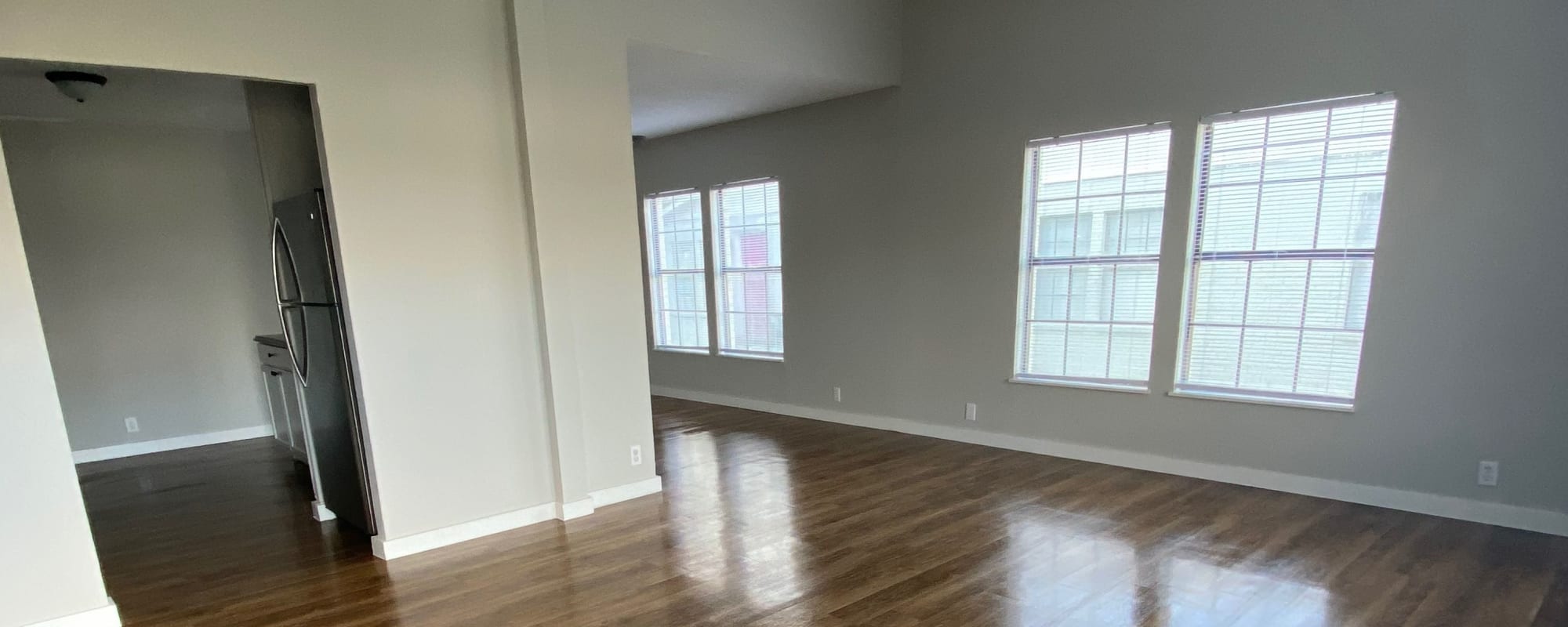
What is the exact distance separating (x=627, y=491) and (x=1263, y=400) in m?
3.51

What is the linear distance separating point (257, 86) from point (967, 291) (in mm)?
4148

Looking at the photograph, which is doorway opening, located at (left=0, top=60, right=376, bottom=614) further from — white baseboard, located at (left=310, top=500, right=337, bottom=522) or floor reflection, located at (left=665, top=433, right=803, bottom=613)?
floor reflection, located at (left=665, top=433, right=803, bottom=613)

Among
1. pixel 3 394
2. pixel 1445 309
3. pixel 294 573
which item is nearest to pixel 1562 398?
pixel 1445 309

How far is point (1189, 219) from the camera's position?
3756mm

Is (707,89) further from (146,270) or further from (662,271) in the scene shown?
(146,270)

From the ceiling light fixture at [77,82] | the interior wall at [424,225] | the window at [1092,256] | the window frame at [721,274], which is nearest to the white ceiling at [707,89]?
the window frame at [721,274]

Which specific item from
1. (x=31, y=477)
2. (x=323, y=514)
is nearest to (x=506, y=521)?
(x=323, y=514)

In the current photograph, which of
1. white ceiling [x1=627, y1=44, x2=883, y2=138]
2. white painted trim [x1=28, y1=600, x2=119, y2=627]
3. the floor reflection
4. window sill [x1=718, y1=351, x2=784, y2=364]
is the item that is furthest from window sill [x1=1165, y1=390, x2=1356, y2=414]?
white painted trim [x1=28, y1=600, x2=119, y2=627]

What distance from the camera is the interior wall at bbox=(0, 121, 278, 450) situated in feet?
15.4

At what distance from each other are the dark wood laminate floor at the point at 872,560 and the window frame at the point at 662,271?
258 cm

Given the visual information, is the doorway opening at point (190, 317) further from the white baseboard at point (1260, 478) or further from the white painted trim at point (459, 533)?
the white baseboard at point (1260, 478)

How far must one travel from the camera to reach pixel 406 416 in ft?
10.1

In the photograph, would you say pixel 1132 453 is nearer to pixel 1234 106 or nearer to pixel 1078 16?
pixel 1234 106

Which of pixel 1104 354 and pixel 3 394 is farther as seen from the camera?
pixel 1104 354
